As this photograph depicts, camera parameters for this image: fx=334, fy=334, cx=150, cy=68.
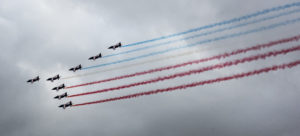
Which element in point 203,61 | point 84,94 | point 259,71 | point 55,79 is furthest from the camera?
point 55,79

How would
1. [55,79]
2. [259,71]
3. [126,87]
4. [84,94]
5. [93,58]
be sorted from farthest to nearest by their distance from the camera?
1. [55,79]
2. [93,58]
3. [84,94]
4. [126,87]
5. [259,71]

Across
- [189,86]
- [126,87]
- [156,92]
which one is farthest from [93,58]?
[189,86]

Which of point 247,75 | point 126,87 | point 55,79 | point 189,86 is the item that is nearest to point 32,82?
point 55,79

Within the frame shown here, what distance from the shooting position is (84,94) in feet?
247

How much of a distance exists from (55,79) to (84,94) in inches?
836

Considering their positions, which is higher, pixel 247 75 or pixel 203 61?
pixel 203 61

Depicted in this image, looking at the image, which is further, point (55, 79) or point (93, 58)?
point (55, 79)

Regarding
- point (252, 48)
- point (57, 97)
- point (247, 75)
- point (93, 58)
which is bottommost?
point (247, 75)

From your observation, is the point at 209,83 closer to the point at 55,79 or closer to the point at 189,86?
the point at 189,86

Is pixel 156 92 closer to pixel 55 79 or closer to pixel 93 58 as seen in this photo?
pixel 93 58

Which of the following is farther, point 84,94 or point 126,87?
point 84,94

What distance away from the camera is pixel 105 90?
71.4 m

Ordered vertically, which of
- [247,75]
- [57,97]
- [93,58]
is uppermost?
[93,58]

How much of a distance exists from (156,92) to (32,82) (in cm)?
4842
